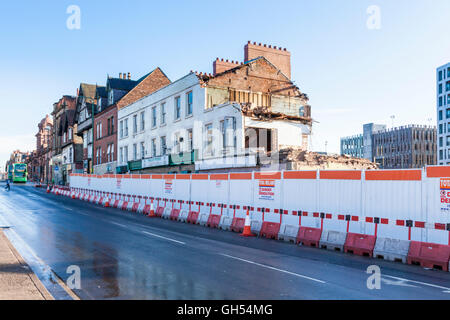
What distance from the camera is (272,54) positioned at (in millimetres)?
37125

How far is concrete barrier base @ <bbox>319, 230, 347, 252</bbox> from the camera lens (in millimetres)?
12344

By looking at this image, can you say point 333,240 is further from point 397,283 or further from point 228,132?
point 228,132

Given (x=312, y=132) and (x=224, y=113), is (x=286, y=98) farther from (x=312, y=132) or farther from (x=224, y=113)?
(x=224, y=113)

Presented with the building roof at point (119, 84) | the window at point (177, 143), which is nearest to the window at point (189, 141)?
the window at point (177, 143)

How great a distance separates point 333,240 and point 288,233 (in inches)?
78.4

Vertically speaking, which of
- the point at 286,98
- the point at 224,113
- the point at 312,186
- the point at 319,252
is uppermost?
A: the point at 286,98

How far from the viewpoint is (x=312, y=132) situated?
111 feet

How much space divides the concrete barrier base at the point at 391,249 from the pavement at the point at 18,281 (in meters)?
8.46

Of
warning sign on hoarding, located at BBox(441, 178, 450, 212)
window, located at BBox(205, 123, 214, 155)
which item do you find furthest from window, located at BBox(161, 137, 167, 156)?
warning sign on hoarding, located at BBox(441, 178, 450, 212)
